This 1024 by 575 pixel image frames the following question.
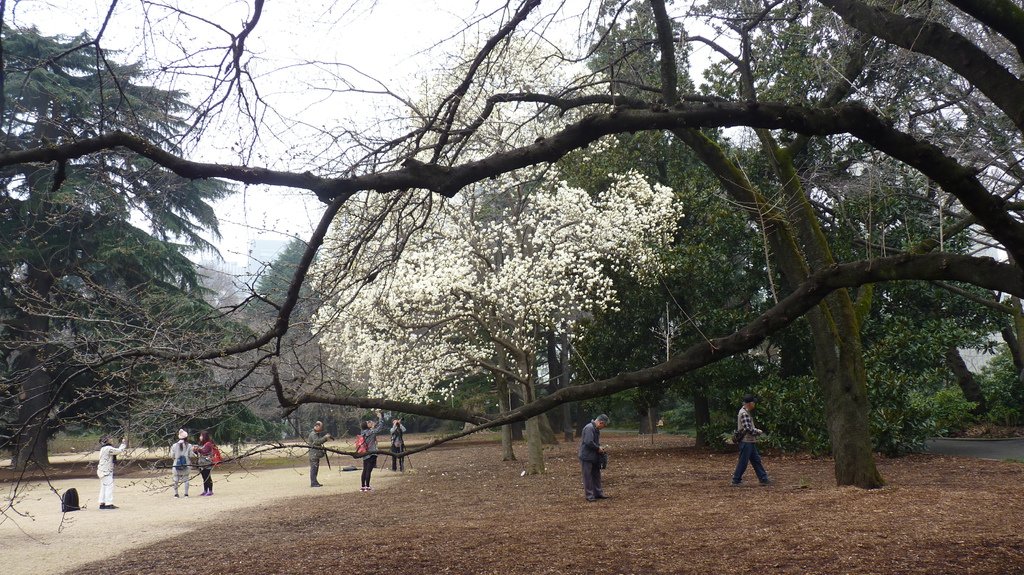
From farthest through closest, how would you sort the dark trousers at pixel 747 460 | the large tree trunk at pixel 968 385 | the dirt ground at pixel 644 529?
the large tree trunk at pixel 968 385 < the dark trousers at pixel 747 460 < the dirt ground at pixel 644 529

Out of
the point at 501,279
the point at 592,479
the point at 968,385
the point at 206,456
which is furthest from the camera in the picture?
the point at 968,385

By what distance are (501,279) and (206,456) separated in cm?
762

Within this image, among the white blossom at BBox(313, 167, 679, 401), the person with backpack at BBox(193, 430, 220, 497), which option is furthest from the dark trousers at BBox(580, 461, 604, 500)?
the person with backpack at BBox(193, 430, 220, 497)

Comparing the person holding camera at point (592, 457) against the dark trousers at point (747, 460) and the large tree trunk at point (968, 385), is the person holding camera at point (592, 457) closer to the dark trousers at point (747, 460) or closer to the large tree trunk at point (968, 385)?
the dark trousers at point (747, 460)

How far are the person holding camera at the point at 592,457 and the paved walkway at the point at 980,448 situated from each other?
32.8 feet

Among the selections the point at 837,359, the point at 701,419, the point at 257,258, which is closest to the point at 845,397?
the point at 837,359

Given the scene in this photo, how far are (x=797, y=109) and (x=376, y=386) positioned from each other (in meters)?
16.9

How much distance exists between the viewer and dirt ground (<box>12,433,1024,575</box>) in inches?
284

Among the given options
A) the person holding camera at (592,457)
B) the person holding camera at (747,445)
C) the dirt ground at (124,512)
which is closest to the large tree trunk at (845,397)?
the person holding camera at (747,445)

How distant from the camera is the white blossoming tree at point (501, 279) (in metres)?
17.6

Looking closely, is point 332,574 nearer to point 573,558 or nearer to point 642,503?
point 573,558

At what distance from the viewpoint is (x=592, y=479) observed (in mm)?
12523

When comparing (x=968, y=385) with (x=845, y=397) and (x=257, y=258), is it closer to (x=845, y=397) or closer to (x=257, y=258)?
(x=845, y=397)

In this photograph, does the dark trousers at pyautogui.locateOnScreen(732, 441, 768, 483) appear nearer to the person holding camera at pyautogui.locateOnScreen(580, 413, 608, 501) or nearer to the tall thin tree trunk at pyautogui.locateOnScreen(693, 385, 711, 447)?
the person holding camera at pyautogui.locateOnScreen(580, 413, 608, 501)
